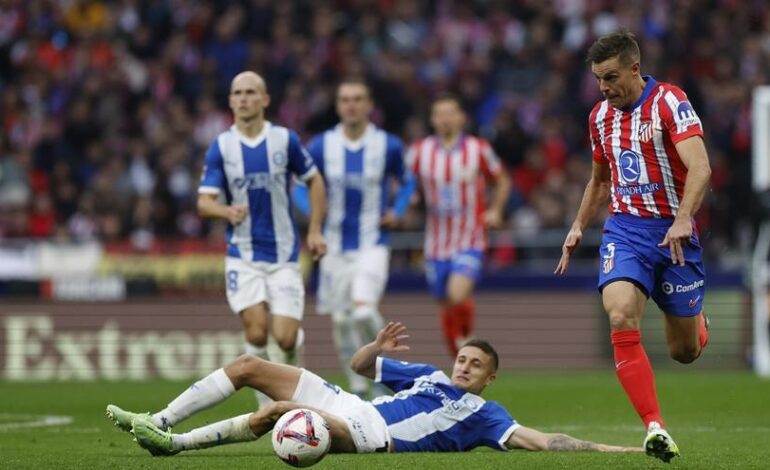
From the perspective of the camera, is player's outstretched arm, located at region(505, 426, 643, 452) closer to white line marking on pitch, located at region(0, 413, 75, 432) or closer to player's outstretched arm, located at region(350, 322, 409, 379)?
player's outstretched arm, located at region(350, 322, 409, 379)

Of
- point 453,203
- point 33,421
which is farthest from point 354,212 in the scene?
point 33,421

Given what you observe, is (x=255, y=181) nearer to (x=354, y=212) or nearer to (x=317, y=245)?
(x=317, y=245)

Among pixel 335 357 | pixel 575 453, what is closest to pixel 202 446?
pixel 575 453

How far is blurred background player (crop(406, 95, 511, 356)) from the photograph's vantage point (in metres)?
15.5

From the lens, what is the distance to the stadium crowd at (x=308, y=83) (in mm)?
20766

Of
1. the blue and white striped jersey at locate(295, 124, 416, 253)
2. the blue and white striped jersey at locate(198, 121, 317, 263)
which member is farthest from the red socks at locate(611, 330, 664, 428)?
the blue and white striped jersey at locate(295, 124, 416, 253)

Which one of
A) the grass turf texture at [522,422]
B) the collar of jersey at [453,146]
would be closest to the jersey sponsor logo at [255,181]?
the grass turf texture at [522,422]

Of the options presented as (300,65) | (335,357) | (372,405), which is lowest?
(335,357)

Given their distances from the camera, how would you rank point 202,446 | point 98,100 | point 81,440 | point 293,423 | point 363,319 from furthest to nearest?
point 98,100 < point 363,319 < point 81,440 < point 202,446 < point 293,423

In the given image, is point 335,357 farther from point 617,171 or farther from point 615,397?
point 617,171

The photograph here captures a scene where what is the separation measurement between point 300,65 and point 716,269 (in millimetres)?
7857

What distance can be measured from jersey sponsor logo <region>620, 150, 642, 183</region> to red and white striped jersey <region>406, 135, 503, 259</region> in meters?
6.91

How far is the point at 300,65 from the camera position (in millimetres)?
23156

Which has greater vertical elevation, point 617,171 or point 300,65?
point 300,65
